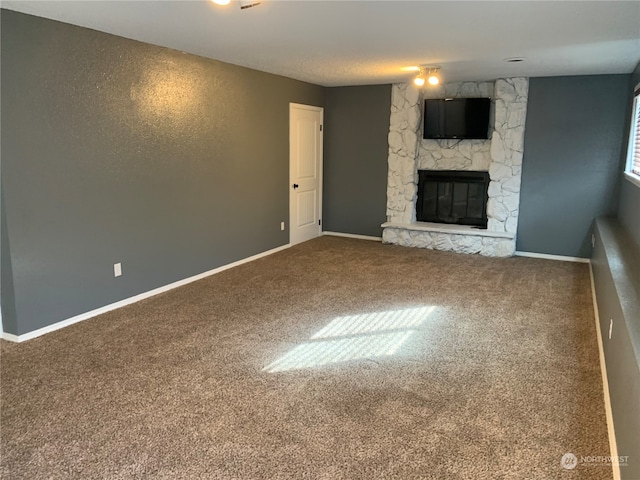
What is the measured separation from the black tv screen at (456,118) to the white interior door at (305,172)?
1642 mm

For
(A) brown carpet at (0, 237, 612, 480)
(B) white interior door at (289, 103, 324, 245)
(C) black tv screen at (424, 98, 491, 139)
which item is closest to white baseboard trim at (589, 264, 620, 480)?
(A) brown carpet at (0, 237, 612, 480)

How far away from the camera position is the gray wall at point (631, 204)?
157 inches

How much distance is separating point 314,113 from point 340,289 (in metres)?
3.24

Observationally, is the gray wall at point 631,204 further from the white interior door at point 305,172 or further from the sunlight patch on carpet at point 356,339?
the white interior door at point 305,172

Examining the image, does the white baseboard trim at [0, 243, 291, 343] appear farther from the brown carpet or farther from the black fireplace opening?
the black fireplace opening

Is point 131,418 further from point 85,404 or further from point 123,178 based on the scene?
point 123,178

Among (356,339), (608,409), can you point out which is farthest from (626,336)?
(356,339)

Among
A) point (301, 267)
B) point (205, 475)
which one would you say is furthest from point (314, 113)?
point (205, 475)

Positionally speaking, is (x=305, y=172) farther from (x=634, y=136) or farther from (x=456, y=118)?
(x=634, y=136)

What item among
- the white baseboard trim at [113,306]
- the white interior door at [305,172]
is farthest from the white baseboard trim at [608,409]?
the white interior door at [305,172]

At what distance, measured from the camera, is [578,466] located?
2137mm

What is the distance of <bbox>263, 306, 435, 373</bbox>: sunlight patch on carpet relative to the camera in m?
3.18

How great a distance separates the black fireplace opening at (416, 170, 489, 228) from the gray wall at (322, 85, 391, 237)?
586mm

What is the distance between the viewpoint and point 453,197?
6664 mm
